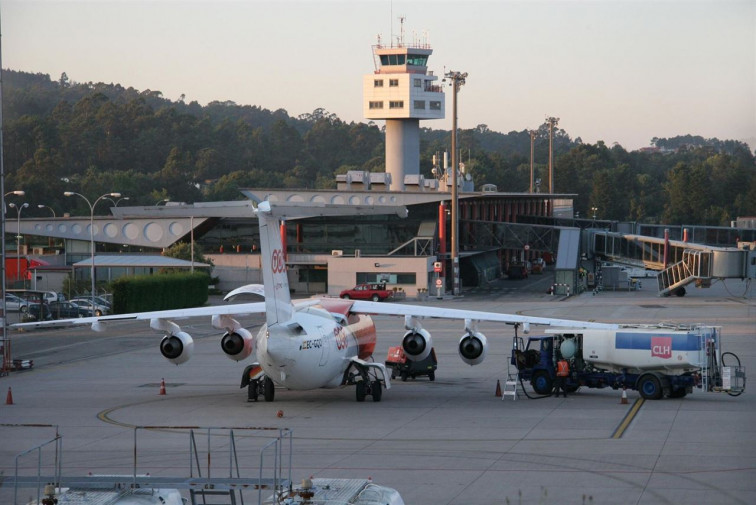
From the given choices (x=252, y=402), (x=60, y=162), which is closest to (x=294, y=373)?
(x=252, y=402)

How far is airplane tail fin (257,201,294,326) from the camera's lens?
96.2 feet

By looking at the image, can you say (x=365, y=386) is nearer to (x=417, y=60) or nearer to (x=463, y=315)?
(x=463, y=315)

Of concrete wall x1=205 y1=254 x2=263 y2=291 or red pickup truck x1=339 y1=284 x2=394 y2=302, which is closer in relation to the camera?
red pickup truck x1=339 y1=284 x2=394 y2=302

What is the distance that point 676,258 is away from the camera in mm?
84812

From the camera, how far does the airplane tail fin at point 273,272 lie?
2933 cm

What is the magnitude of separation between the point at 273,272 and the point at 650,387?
45.2 feet

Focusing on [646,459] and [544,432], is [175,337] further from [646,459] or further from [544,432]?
[646,459]

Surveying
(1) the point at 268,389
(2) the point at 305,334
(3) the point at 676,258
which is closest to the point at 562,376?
(2) the point at 305,334

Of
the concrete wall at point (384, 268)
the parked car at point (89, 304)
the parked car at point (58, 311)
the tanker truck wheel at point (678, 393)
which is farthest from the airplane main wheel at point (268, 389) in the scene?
the concrete wall at point (384, 268)

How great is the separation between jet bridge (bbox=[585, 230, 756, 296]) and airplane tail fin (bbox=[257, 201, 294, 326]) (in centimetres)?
5284

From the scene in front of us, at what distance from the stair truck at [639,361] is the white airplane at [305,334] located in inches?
42.6

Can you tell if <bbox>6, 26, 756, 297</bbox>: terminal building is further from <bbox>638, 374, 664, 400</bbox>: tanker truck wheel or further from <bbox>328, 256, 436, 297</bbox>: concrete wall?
<bbox>638, 374, 664, 400</bbox>: tanker truck wheel

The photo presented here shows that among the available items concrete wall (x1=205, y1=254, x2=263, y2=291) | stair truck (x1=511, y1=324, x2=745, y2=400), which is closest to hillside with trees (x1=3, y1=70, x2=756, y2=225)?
concrete wall (x1=205, y1=254, x2=263, y2=291)

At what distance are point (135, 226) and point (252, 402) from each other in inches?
2360
